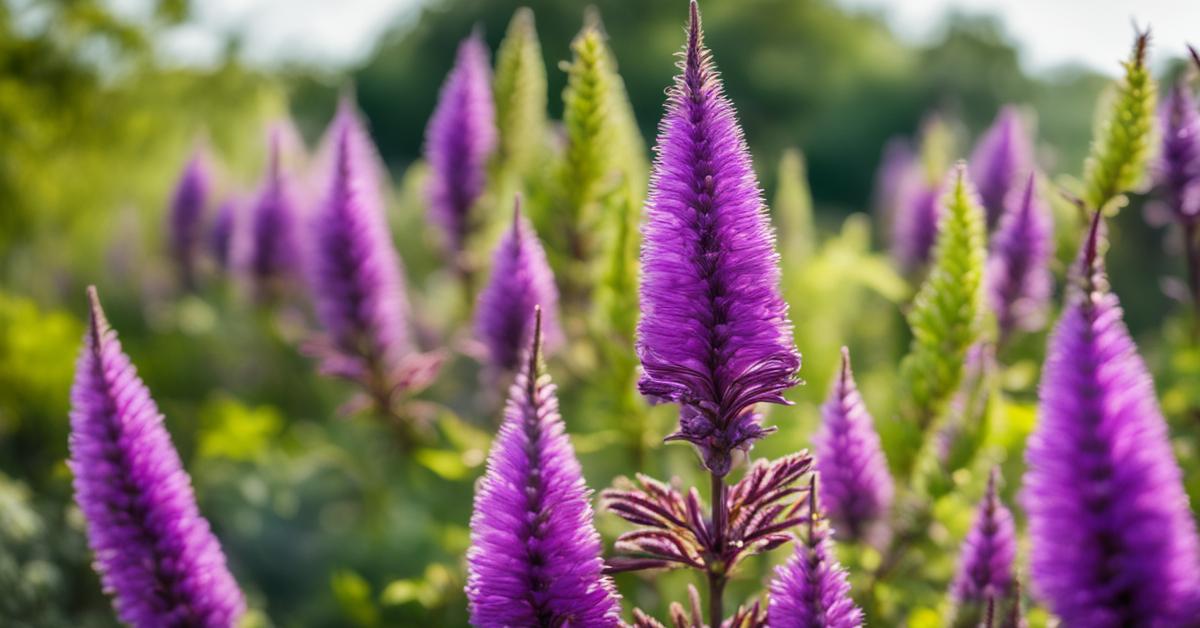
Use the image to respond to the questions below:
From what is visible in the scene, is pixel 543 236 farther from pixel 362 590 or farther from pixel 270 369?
pixel 270 369

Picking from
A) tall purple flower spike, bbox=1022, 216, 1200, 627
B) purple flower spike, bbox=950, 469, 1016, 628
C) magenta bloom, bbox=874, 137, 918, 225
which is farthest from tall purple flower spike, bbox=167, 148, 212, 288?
tall purple flower spike, bbox=1022, 216, 1200, 627

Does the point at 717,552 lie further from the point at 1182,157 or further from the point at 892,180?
the point at 892,180

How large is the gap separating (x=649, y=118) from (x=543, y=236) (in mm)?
8849

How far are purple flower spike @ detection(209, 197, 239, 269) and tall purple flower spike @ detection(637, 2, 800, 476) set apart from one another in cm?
351

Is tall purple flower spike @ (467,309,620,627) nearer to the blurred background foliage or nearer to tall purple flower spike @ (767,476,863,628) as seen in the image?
tall purple flower spike @ (767,476,863,628)

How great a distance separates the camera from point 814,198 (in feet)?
38.2

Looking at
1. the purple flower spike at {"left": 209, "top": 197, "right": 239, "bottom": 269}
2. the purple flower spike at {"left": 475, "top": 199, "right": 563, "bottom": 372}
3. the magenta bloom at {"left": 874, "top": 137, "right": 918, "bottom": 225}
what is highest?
the magenta bloom at {"left": 874, "top": 137, "right": 918, "bottom": 225}

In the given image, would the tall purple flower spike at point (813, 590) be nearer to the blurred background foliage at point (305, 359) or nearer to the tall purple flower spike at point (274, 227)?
the blurred background foliage at point (305, 359)

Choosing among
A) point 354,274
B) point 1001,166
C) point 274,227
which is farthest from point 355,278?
point 1001,166

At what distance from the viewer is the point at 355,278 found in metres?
2.52

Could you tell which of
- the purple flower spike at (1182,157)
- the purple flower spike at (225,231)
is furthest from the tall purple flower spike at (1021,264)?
the purple flower spike at (225,231)

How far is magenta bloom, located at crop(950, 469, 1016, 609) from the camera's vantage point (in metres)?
1.44

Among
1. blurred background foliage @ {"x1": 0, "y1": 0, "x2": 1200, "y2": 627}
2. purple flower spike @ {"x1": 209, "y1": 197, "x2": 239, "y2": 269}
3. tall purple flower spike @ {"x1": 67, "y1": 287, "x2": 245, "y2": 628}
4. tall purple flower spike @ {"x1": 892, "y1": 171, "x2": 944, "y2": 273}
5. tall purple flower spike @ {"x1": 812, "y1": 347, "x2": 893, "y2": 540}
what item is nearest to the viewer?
tall purple flower spike @ {"x1": 67, "y1": 287, "x2": 245, "y2": 628}

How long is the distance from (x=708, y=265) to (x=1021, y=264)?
1441mm
